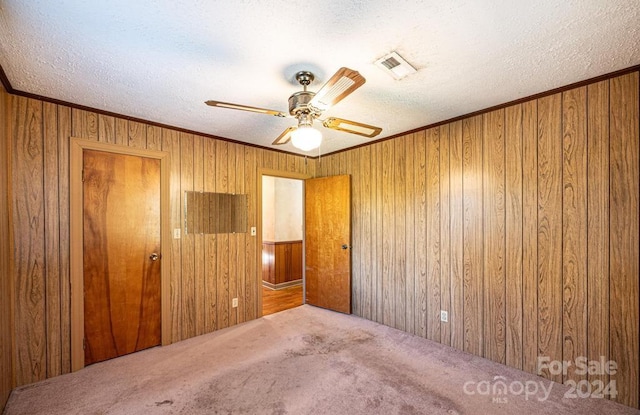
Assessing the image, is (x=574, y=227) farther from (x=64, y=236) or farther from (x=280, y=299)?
(x=64, y=236)

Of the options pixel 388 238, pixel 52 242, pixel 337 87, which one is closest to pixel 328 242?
pixel 388 238

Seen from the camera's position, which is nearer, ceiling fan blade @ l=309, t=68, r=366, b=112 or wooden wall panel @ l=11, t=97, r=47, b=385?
ceiling fan blade @ l=309, t=68, r=366, b=112

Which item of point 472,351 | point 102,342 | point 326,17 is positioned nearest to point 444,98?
point 326,17

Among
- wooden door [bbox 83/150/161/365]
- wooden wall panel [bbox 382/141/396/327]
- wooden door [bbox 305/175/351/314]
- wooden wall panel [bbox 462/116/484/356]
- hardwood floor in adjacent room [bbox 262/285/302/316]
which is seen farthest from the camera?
hardwood floor in adjacent room [bbox 262/285/302/316]

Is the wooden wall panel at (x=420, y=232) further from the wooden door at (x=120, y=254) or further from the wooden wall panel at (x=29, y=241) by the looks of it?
the wooden wall panel at (x=29, y=241)

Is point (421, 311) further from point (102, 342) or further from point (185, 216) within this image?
point (102, 342)

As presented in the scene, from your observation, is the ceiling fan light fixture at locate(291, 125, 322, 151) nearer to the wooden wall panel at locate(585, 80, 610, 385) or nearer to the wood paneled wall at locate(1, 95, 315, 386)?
the wood paneled wall at locate(1, 95, 315, 386)

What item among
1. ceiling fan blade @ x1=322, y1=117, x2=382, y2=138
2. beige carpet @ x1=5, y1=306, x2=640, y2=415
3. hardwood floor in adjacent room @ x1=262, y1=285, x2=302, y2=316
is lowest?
hardwood floor in adjacent room @ x1=262, y1=285, x2=302, y2=316

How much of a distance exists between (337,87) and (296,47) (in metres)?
0.38

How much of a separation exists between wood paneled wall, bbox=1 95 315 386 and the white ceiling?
291mm

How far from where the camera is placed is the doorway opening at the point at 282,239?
18.2ft

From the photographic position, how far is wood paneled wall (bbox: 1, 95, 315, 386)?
2.34 meters

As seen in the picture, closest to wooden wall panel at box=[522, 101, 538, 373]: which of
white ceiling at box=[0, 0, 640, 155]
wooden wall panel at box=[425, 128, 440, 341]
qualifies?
white ceiling at box=[0, 0, 640, 155]

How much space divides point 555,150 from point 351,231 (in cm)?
242
